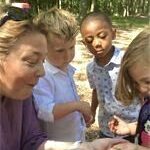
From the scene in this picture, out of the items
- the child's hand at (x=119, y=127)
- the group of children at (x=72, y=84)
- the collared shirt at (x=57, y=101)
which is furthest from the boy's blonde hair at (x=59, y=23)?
the child's hand at (x=119, y=127)

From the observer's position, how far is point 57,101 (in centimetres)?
200

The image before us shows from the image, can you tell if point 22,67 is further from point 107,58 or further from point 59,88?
Answer: point 107,58

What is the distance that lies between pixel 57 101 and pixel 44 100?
93 mm

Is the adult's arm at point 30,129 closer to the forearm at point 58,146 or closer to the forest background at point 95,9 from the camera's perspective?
the forearm at point 58,146

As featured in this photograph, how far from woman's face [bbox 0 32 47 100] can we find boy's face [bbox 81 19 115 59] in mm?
844

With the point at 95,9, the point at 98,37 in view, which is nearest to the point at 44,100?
the point at 98,37

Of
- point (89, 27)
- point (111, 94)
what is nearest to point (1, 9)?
point (89, 27)

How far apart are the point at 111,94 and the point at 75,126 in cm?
47

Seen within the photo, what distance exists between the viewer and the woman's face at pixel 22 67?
1563mm

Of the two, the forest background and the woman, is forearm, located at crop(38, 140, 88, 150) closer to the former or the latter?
the woman

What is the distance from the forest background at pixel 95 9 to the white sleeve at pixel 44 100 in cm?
36

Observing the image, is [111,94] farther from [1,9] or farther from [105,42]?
[1,9]

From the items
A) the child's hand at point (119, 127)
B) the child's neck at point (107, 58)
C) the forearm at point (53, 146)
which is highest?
the child's neck at point (107, 58)

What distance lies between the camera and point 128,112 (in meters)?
2.40
